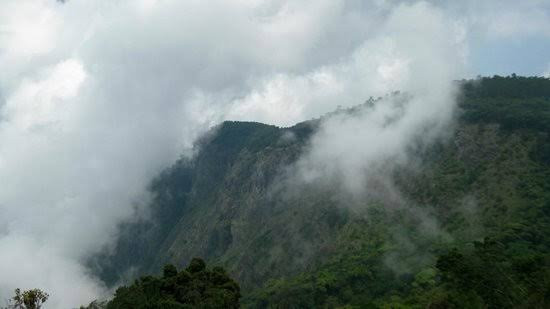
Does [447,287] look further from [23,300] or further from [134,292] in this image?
[23,300]

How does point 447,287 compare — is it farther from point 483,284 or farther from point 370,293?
point 370,293

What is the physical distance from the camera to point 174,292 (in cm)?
11356

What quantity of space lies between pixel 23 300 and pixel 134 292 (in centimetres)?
1920

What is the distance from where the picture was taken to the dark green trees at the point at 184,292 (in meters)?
101

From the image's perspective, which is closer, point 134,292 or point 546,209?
point 134,292

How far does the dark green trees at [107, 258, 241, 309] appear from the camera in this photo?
10131 centimetres

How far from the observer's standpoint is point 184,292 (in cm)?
11125

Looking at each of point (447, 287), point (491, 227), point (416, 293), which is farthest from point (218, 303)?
point (491, 227)

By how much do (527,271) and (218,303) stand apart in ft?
183

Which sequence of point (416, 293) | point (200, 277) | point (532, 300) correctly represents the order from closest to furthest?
point (532, 300), point (200, 277), point (416, 293)

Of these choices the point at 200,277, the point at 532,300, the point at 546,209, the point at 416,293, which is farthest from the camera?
the point at 546,209

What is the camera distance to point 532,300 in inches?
3563

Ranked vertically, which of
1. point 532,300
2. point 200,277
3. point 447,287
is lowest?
point 532,300

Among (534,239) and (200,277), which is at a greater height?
(200,277)
